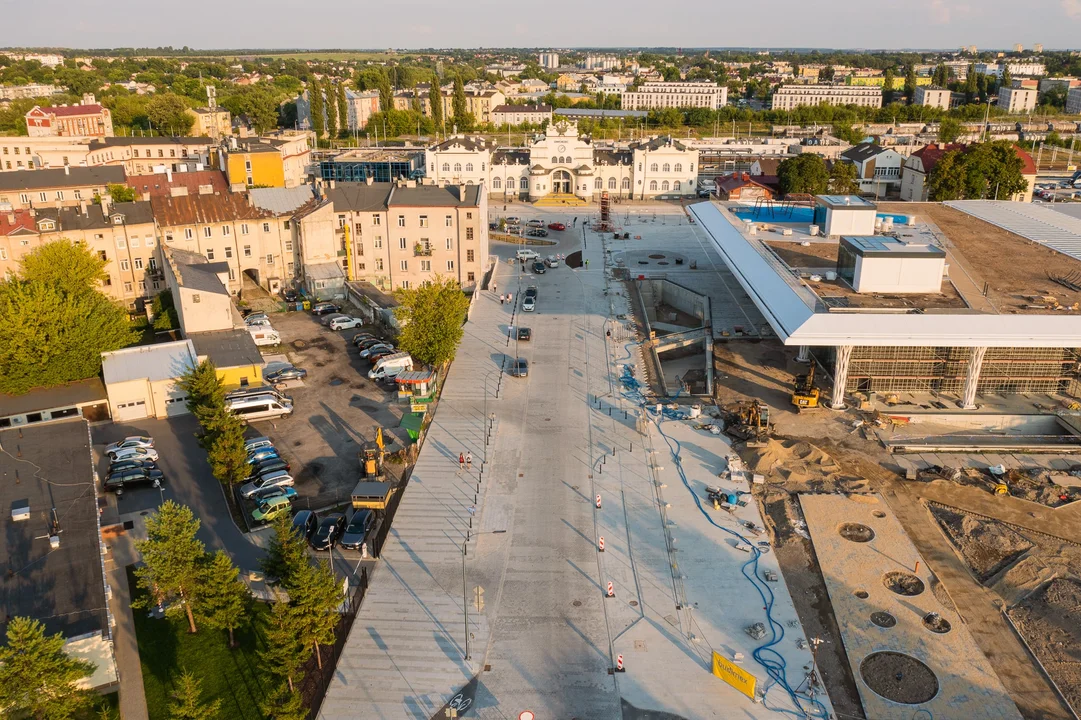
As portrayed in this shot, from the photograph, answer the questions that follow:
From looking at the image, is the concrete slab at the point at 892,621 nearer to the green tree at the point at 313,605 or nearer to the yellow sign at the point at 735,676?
the yellow sign at the point at 735,676

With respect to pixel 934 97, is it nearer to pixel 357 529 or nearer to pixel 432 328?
pixel 432 328

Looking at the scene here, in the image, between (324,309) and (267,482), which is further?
(324,309)

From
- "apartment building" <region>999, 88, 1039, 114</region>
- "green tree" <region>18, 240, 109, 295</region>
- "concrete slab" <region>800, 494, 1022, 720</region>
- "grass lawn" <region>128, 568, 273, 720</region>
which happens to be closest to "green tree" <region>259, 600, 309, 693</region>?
"grass lawn" <region>128, 568, 273, 720</region>

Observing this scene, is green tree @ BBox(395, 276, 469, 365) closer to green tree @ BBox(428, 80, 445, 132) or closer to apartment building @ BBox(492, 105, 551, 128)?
green tree @ BBox(428, 80, 445, 132)

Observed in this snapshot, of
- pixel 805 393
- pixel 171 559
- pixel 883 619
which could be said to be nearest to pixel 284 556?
pixel 171 559

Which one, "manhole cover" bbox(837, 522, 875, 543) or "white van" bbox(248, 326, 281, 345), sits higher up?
"white van" bbox(248, 326, 281, 345)

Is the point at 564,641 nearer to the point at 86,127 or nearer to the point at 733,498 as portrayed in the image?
the point at 733,498

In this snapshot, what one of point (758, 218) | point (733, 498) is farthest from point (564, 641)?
point (758, 218)
